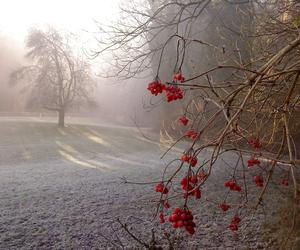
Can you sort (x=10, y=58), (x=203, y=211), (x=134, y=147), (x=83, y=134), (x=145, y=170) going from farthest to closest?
(x=10, y=58), (x=83, y=134), (x=134, y=147), (x=145, y=170), (x=203, y=211)

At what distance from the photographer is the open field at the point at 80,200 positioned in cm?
486

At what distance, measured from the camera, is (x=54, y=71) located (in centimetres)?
2230

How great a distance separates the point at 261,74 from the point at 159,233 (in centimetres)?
367

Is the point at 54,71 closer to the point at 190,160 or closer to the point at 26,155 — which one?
the point at 26,155

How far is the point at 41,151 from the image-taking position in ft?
48.0

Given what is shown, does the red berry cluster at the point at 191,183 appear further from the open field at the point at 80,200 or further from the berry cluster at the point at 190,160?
the open field at the point at 80,200

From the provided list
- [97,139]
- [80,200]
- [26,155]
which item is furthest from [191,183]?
[97,139]

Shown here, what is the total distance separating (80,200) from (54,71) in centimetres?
1654

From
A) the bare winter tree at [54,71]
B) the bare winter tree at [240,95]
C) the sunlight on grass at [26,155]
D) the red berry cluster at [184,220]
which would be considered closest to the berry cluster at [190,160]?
the bare winter tree at [240,95]

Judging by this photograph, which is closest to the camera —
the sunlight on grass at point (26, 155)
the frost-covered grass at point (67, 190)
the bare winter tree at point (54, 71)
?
the frost-covered grass at point (67, 190)

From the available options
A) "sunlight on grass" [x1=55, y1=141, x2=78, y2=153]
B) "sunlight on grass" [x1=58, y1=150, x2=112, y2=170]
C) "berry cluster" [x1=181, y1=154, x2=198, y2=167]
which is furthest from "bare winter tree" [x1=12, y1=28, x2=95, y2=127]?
"berry cluster" [x1=181, y1=154, x2=198, y2=167]

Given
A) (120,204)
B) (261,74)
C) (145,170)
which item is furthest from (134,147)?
(261,74)

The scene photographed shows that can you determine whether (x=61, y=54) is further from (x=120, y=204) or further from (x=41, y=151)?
(x=120, y=204)

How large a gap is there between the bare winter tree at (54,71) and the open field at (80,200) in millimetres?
7186
